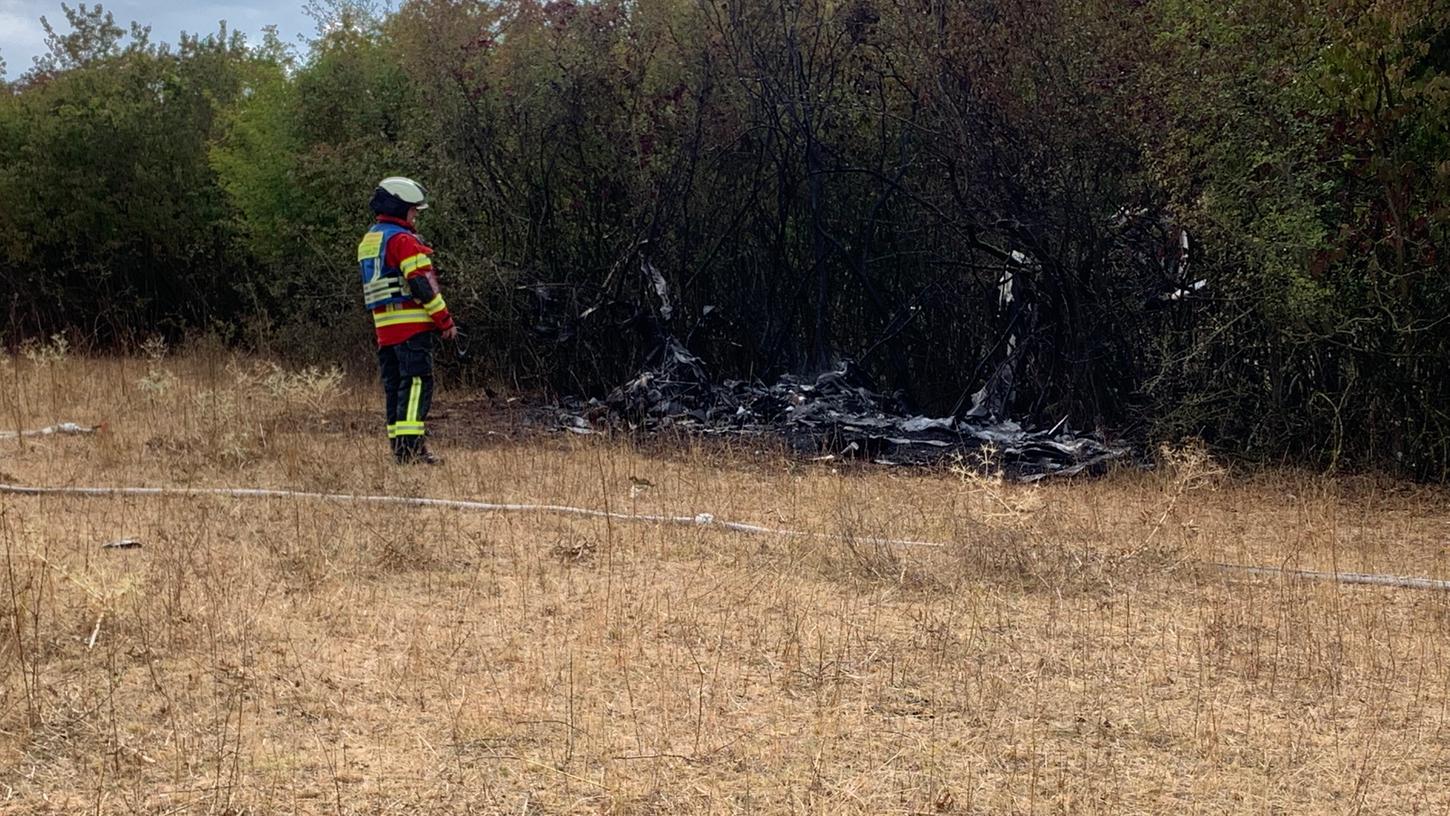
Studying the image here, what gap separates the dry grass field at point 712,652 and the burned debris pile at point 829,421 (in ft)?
2.91

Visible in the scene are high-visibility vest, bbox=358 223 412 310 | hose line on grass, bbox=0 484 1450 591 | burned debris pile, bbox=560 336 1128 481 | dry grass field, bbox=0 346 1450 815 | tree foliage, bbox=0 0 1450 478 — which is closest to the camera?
dry grass field, bbox=0 346 1450 815

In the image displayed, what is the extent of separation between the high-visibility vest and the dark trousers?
0.31m

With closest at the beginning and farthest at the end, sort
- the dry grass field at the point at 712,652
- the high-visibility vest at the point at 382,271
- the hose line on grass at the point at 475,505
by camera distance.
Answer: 1. the dry grass field at the point at 712,652
2. the hose line on grass at the point at 475,505
3. the high-visibility vest at the point at 382,271

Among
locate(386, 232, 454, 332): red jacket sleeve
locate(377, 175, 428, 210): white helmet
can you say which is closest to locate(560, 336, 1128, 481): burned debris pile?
locate(386, 232, 454, 332): red jacket sleeve

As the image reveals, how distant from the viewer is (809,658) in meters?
5.23

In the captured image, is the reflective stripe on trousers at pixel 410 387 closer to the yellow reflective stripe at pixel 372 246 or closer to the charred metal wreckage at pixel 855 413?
the yellow reflective stripe at pixel 372 246

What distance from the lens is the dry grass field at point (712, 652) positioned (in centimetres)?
405

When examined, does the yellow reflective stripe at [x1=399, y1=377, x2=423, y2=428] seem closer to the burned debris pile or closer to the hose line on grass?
the hose line on grass

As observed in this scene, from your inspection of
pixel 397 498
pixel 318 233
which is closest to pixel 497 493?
pixel 397 498

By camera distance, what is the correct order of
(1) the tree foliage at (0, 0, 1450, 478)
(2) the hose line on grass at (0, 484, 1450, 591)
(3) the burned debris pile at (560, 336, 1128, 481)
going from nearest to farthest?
(2) the hose line on grass at (0, 484, 1450, 591)
(1) the tree foliage at (0, 0, 1450, 478)
(3) the burned debris pile at (560, 336, 1128, 481)

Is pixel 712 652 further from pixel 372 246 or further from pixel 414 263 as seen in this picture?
pixel 372 246

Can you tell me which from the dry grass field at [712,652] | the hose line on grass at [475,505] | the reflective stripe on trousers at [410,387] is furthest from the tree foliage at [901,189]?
the hose line on grass at [475,505]

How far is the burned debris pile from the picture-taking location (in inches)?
383

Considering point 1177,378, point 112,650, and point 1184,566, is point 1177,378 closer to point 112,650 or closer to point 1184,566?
point 1184,566
